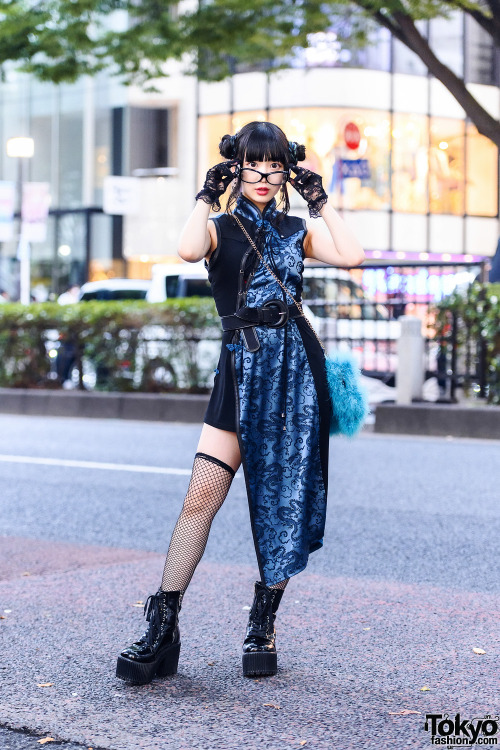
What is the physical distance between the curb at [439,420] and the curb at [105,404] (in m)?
2.13

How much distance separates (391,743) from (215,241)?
1674 mm

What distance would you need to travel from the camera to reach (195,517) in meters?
4.12

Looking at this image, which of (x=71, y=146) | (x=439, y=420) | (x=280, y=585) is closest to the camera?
(x=280, y=585)

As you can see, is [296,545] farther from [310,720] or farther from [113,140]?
[113,140]

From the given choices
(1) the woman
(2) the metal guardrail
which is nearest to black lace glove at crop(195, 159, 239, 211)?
(1) the woman

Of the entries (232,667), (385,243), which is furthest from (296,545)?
(385,243)

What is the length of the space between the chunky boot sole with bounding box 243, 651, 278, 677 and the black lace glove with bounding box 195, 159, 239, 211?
144cm

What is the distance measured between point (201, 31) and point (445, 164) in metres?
19.6

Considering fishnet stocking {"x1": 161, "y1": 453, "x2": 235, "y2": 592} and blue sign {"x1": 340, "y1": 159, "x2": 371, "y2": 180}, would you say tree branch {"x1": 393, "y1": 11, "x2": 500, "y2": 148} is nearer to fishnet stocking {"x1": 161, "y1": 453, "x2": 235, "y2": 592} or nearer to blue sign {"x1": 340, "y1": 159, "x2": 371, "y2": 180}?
fishnet stocking {"x1": 161, "y1": 453, "x2": 235, "y2": 592}

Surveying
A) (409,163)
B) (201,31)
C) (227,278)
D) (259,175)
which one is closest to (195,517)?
(227,278)

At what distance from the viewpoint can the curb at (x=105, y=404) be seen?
48.1 feet

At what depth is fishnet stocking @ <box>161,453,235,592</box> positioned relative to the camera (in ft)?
13.4

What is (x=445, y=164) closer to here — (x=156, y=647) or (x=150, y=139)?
(x=150, y=139)

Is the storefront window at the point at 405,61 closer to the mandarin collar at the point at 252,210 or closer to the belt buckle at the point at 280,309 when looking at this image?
the mandarin collar at the point at 252,210
